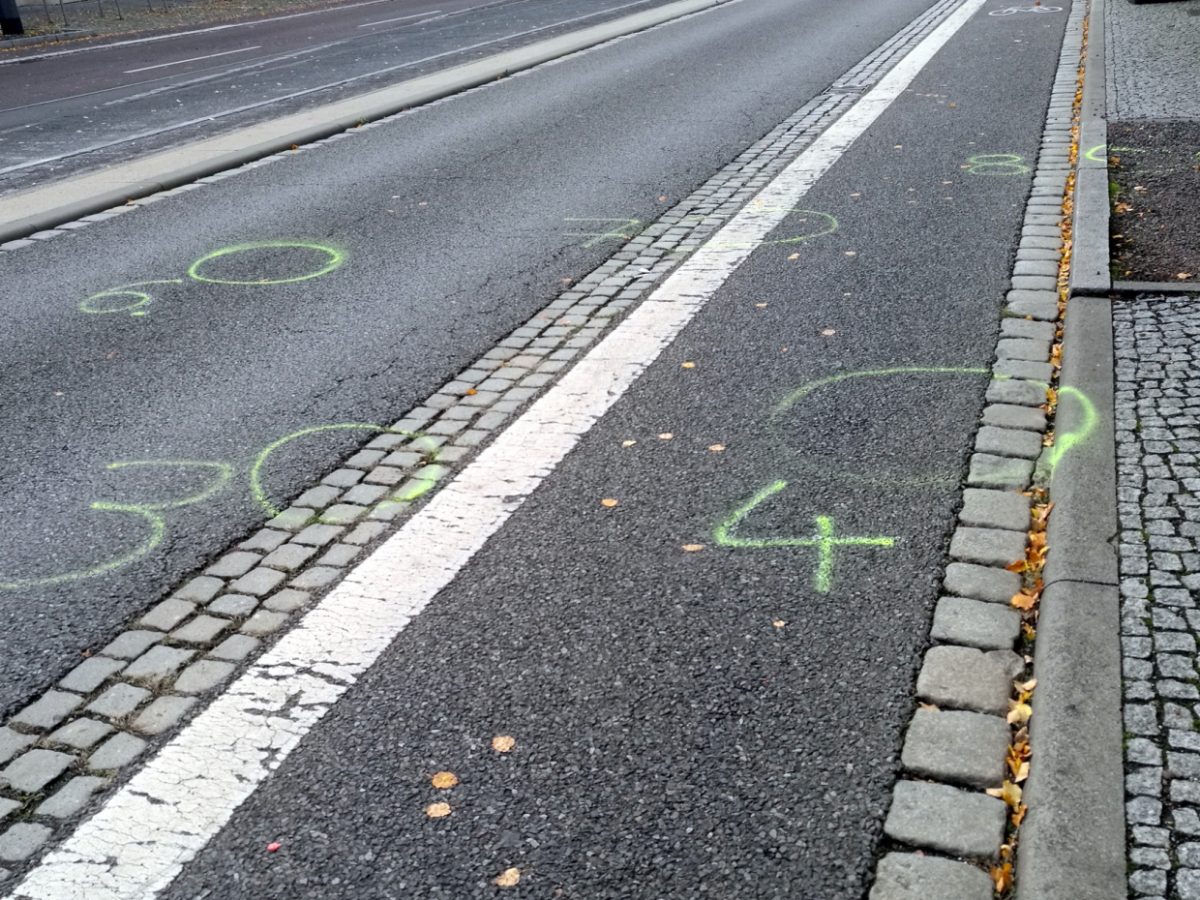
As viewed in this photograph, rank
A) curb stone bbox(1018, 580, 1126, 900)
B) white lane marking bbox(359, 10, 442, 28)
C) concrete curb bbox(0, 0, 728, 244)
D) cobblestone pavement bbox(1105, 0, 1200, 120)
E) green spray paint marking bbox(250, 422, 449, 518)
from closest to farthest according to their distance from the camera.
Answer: curb stone bbox(1018, 580, 1126, 900)
green spray paint marking bbox(250, 422, 449, 518)
concrete curb bbox(0, 0, 728, 244)
cobblestone pavement bbox(1105, 0, 1200, 120)
white lane marking bbox(359, 10, 442, 28)

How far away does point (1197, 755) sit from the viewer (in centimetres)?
305

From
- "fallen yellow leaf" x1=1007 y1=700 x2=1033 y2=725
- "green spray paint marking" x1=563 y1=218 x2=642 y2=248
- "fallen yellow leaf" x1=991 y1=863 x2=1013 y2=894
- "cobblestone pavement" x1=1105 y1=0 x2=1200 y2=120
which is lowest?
"fallen yellow leaf" x1=991 y1=863 x2=1013 y2=894

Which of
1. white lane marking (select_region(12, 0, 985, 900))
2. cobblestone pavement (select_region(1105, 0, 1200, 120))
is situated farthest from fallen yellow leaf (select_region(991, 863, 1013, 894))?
cobblestone pavement (select_region(1105, 0, 1200, 120))

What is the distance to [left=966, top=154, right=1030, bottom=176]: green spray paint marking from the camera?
9672 mm

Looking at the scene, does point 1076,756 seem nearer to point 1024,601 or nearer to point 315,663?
point 1024,601

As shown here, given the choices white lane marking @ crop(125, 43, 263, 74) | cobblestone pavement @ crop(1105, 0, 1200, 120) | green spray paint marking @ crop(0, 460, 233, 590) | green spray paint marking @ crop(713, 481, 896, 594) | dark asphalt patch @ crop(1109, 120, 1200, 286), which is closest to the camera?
green spray paint marking @ crop(713, 481, 896, 594)

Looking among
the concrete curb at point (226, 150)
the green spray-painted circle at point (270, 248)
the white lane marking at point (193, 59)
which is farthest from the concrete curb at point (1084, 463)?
the white lane marking at point (193, 59)

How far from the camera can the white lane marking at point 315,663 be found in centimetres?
299

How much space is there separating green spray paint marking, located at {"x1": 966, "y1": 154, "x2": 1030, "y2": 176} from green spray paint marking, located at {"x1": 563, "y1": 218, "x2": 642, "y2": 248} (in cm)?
289

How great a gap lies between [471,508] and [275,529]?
74cm

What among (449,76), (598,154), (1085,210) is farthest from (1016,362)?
(449,76)

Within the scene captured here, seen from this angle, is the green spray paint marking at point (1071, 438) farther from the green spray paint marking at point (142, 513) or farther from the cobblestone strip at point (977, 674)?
the green spray paint marking at point (142, 513)

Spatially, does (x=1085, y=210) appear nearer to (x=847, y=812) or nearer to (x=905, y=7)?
(x=847, y=812)

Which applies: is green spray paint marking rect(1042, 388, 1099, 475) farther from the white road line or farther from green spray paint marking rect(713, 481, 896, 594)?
the white road line
